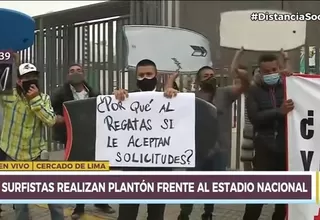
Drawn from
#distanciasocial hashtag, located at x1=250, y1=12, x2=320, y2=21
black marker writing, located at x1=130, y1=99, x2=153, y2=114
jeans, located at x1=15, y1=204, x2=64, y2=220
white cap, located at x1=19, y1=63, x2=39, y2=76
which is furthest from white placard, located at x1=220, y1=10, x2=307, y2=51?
jeans, located at x1=15, y1=204, x2=64, y2=220

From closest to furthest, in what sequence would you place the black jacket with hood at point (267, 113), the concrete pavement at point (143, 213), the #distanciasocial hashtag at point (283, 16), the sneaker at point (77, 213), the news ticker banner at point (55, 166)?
the news ticker banner at point (55, 166)
the #distanciasocial hashtag at point (283, 16)
the black jacket with hood at point (267, 113)
the concrete pavement at point (143, 213)
the sneaker at point (77, 213)

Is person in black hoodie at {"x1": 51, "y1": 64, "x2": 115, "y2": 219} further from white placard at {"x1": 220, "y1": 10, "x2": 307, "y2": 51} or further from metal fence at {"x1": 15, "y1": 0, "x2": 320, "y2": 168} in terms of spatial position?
white placard at {"x1": 220, "y1": 10, "x2": 307, "y2": 51}

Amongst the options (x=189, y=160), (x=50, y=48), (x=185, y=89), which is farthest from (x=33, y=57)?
(x=189, y=160)

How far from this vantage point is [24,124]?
11.2 feet

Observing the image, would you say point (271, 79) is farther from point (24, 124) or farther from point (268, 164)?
point (24, 124)

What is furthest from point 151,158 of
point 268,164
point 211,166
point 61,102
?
point 268,164

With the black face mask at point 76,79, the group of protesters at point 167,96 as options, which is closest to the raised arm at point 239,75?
the group of protesters at point 167,96

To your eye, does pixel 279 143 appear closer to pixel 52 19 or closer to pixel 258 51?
pixel 258 51

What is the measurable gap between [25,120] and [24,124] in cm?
3

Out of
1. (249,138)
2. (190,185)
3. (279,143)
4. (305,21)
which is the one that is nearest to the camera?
(190,185)

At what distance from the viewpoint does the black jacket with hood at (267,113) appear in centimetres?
338

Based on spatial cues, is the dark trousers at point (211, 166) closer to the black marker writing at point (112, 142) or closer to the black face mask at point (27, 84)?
the black marker writing at point (112, 142)

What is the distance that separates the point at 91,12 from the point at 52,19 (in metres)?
0.28

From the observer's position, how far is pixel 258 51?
3.30 meters
